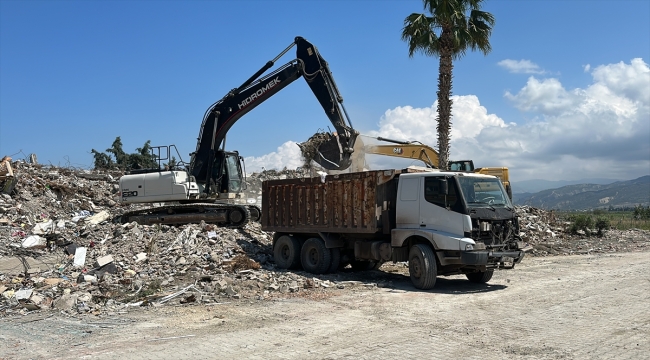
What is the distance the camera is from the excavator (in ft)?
59.5

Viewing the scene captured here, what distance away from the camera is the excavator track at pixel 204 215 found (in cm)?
1867

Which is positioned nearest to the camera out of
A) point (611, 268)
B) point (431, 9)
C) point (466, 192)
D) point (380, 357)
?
point (380, 357)

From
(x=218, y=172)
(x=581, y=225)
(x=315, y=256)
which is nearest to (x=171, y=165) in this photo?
(x=218, y=172)

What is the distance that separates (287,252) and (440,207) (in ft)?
17.1

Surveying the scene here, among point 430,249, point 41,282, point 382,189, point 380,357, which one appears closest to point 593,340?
point 380,357

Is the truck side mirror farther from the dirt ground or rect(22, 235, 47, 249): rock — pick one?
rect(22, 235, 47, 249): rock

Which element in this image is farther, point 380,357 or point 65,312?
point 65,312

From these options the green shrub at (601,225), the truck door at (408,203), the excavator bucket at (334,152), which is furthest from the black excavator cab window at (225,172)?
the green shrub at (601,225)

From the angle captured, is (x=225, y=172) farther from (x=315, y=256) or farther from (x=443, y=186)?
(x=443, y=186)

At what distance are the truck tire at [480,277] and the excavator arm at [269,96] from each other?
4.89 metres

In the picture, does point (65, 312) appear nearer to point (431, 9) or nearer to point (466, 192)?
point (466, 192)

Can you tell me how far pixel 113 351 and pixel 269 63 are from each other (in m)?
12.6

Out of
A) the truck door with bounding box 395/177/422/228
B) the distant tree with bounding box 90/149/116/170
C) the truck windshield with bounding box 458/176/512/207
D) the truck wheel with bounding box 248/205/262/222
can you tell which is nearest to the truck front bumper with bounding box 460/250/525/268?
the truck windshield with bounding box 458/176/512/207

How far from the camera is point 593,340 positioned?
763 centimetres
